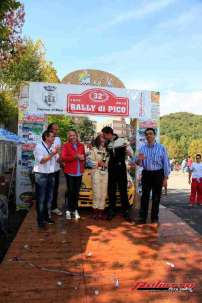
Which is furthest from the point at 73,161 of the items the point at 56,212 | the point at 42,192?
the point at 56,212

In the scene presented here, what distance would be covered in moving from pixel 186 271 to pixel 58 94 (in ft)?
20.2

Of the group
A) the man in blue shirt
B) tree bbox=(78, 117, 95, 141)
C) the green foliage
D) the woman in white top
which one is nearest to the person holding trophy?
the man in blue shirt

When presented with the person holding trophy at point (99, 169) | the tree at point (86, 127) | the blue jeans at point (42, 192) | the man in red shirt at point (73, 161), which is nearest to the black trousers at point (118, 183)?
the person holding trophy at point (99, 169)

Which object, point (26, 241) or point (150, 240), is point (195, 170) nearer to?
point (150, 240)

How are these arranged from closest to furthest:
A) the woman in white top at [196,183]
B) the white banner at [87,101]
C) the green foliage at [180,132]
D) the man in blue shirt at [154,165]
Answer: the man in blue shirt at [154,165] < the white banner at [87,101] < the woman in white top at [196,183] < the green foliage at [180,132]

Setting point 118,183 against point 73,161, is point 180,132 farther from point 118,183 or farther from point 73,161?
point 73,161

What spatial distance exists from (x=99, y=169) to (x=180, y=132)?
94.4 meters

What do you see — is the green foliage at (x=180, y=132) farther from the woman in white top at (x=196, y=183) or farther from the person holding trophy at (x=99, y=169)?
the person holding trophy at (x=99, y=169)

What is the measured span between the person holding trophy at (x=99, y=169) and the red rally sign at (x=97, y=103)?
2.66 meters

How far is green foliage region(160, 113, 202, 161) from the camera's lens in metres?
81.9

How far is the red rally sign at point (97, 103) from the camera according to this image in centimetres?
952

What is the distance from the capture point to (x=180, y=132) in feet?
324

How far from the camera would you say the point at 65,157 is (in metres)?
6.92

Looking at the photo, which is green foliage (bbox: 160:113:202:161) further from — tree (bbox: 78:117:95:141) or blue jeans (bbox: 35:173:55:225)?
blue jeans (bbox: 35:173:55:225)
